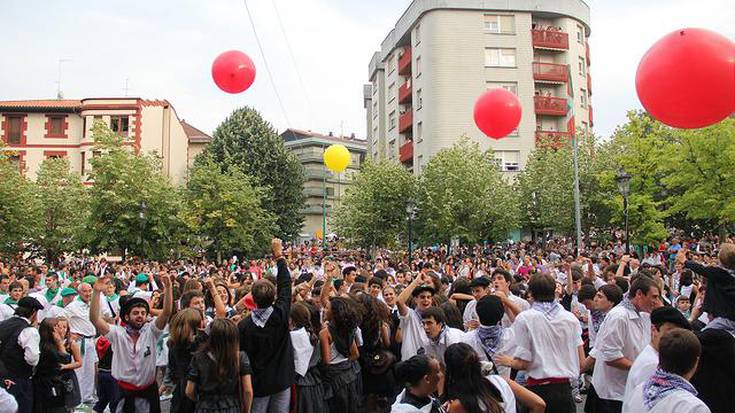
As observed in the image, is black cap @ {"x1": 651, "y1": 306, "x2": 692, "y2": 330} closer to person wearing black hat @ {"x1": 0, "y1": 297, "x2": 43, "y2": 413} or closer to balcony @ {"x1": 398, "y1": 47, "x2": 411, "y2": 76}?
person wearing black hat @ {"x1": 0, "y1": 297, "x2": 43, "y2": 413}

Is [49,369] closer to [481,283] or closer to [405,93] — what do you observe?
[481,283]

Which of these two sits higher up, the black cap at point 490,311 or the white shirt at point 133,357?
the black cap at point 490,311

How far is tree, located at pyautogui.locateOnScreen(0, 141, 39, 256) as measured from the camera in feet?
96.8

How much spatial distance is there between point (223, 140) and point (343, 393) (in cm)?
4033

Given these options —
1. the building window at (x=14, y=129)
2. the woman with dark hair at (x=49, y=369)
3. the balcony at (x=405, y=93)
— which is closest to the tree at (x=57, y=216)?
the building window at (x=14, y=129)

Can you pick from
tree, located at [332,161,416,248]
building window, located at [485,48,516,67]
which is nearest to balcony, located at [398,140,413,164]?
building window, located at [485,48,516,67]

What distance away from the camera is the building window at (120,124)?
47.8 metres

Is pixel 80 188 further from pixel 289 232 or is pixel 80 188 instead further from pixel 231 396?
pixel 231 396

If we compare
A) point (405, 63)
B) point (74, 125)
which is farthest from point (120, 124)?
point (405, 63)

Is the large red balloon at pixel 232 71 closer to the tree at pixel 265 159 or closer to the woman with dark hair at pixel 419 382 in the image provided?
the woman with dark hair at pixel 419 382

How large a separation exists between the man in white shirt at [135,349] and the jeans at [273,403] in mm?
1136

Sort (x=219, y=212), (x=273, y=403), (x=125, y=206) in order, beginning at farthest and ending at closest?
1. (x=219, y=212)
2. (x=125, y=206)
3. (x=273, y=403)

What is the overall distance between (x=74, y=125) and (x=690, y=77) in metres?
50.0

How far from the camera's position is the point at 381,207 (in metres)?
35.5
